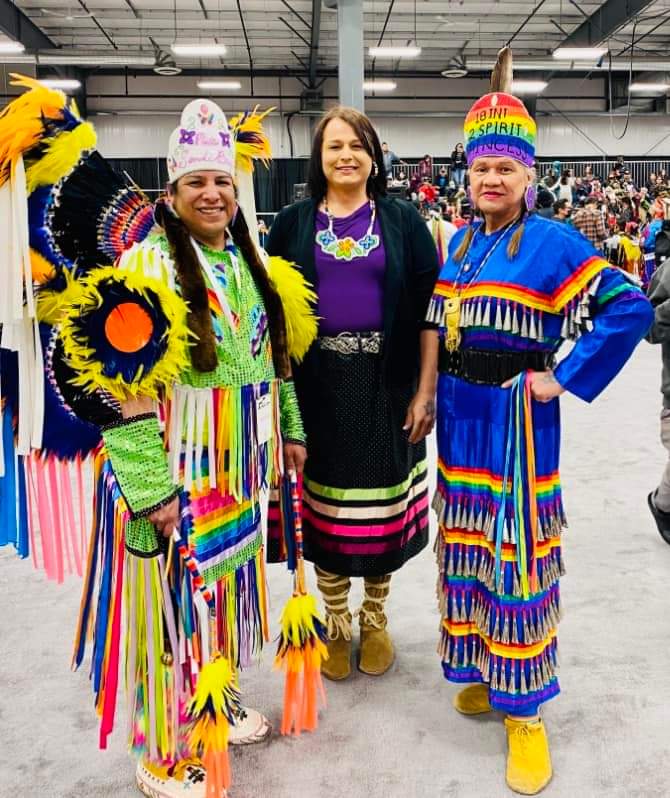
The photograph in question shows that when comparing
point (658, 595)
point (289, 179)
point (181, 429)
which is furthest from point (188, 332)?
point (289, 179)

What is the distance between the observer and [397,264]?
186 centimetres

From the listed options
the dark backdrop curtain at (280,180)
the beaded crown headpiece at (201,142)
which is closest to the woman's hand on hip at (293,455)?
the beaded crown headpiece at (201,142)

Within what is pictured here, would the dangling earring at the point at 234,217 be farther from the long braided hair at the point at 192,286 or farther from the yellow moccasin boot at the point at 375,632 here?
the yellow moccasin boot at the point at 375,632

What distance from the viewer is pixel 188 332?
135 cm

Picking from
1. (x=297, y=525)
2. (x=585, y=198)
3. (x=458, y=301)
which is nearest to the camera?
(x=458, y=301)

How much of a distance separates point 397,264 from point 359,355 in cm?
24

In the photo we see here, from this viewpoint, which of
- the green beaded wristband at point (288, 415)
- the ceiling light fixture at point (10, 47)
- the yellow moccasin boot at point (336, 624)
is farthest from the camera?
the ceiling light fixture at point (10, 47)

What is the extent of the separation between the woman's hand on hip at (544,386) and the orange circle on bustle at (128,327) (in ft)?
2.45

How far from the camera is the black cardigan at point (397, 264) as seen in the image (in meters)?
1.86

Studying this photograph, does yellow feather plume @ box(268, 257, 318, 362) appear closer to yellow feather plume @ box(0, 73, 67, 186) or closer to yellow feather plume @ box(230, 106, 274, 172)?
yellow feather plume @ box(230, 106, 274, 172)

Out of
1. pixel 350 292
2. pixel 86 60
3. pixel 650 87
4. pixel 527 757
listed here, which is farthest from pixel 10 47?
pixel 650 87

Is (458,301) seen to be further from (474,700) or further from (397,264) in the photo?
(474,700)

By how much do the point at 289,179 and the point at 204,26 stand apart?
3655mm

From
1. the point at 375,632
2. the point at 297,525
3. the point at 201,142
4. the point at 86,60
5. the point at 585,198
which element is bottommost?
the point at 375,632
